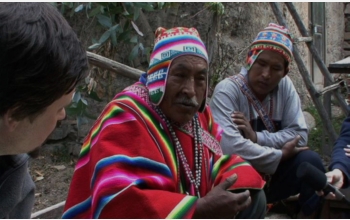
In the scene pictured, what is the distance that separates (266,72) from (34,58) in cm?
214

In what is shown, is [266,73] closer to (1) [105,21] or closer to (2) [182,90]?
(2) [182,90]

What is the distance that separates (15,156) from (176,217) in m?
0.72

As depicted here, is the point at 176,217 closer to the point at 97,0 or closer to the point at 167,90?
the point at 167,90

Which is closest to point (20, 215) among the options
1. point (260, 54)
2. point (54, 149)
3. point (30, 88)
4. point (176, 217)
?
point (176, 217)

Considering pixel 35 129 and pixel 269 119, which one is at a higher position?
pixel 35 129

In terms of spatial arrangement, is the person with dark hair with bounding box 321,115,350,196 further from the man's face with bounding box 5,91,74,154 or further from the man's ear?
the man's ear

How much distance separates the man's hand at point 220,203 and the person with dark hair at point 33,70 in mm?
875

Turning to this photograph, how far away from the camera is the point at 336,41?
9.10 metres

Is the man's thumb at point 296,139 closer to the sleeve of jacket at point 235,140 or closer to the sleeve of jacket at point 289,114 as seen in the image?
the sleeve of jacket at point 289,114

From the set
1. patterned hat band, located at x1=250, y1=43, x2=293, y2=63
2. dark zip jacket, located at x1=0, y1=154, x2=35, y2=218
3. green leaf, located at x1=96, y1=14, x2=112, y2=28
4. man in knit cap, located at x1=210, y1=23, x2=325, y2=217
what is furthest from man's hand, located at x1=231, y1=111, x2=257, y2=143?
dark zip jacket, located at x1=0, y1=154, x2=35, y2=218

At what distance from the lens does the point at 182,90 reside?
7.64 feet

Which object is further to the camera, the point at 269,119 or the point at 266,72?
the point at 269,119

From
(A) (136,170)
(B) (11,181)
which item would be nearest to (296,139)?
(A) (136,170)

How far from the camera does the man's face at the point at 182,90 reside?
233cm
